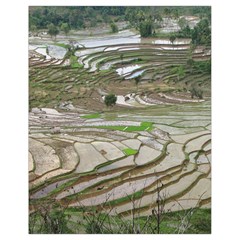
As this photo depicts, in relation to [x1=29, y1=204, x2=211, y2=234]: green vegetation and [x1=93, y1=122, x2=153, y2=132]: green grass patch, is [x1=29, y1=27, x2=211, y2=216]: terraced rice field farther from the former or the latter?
[x1=29, y1=204, x2=211, y2=234]: green vegetation

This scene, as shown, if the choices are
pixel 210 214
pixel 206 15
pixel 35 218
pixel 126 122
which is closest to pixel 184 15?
pixel 206 15

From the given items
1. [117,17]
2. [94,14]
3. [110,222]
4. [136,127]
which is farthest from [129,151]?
[94,14]

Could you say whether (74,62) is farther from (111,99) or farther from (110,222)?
(110,222)

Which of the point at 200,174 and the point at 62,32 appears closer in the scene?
the point at 200,174

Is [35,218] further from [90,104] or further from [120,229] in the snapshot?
[90,104]

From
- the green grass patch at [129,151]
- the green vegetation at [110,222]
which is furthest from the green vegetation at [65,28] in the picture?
the green vegetation at [110,222]

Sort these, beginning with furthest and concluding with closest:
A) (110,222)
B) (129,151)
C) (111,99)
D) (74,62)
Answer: (74,62) → (111,99) → (129,151) → (110,222)
